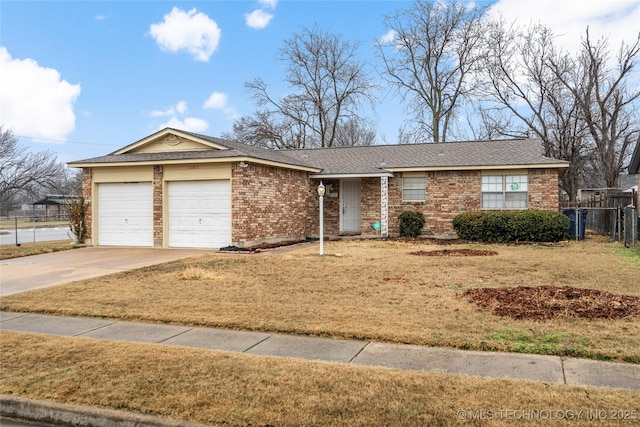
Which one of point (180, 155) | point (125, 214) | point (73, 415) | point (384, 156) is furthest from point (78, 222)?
point (73, 415)

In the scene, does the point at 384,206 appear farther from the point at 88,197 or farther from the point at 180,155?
the point at 88,197

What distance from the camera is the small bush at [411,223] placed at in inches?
751

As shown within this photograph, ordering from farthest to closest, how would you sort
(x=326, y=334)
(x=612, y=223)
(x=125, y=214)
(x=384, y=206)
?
(x=384, y=206) → (x=612, y=223) → (x=125, y=214) → (x=326, y=334)

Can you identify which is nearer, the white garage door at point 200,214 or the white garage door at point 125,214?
the white garage door at point 200,214

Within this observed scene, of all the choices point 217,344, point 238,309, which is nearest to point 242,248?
point 238,309

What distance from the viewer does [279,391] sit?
161 inches

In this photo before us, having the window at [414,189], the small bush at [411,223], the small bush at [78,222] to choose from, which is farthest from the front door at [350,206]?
the small bush at [78,222]

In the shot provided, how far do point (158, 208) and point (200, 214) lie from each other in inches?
61.7

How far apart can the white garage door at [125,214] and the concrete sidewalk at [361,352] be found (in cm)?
1015

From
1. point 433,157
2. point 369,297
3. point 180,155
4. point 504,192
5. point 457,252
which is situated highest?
point 433,157

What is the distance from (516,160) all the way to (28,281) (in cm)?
1634

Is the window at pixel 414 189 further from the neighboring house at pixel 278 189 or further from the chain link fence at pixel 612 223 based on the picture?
the chain link fence at pixel 612 223

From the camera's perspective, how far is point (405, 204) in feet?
64.6

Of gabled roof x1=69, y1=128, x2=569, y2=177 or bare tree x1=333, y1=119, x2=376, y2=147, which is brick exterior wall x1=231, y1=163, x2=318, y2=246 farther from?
bare tree x1=333, y1=119, x2=376, y2=147
